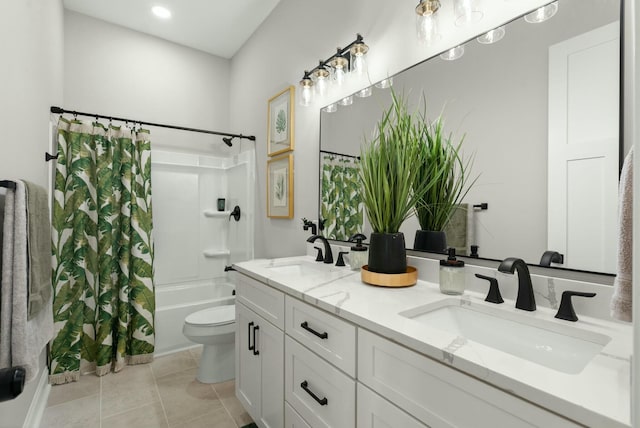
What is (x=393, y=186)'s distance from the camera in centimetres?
127

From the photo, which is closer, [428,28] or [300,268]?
[428,28]

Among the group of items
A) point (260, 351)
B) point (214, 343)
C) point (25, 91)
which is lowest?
point (214, 343)

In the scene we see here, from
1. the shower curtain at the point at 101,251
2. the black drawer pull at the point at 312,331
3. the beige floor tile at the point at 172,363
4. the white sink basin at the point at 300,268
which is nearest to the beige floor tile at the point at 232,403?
the beige floor tile at the point at 172,363

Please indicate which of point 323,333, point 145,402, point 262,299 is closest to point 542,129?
point 323,333

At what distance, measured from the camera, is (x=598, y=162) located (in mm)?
908

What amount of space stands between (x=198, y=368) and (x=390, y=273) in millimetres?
1923

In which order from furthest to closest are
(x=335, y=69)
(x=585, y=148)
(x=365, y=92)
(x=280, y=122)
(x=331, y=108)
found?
(x=280, y=122) < (x=331, y=108) < (x=335, y=69) < (x=365, y=92) < (x=585, y=148)

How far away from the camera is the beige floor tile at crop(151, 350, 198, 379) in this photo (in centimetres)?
234

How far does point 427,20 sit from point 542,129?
A: 0.64m

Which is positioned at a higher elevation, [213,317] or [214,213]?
[214,213]

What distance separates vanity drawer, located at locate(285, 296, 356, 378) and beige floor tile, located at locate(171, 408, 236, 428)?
0.96m

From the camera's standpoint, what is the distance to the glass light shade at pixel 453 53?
1.25 metres

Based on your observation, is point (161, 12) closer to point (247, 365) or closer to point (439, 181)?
point (439, 181)

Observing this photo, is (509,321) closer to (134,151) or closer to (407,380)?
(407,380)
